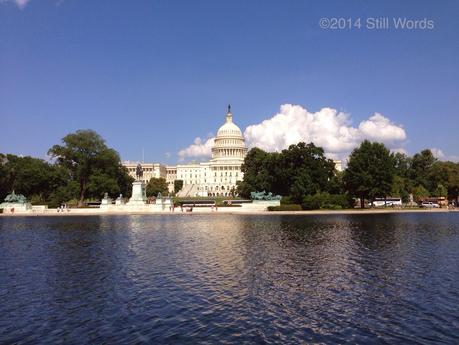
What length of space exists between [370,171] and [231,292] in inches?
2526

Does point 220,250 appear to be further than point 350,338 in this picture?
Yes

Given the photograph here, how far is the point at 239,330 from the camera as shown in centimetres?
1234

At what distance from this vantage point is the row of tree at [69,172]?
9231cm

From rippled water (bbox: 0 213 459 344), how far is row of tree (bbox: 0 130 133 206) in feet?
215

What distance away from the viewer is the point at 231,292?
643 inches

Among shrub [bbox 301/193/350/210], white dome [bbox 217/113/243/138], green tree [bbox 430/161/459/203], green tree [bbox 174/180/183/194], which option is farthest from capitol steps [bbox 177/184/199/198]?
shrub [bbox 301/193/350/210]

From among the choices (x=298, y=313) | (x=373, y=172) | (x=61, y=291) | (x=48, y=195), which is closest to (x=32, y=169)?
(x=48, y=195)

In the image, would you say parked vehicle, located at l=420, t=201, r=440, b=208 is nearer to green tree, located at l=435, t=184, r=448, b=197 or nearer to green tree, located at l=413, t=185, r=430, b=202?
green tree, located at l=413, t=185, r=430, b=202

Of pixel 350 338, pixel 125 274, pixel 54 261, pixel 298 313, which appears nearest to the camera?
pixel 350 338

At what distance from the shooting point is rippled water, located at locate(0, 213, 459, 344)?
12.2m

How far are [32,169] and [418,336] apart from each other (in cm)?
9349

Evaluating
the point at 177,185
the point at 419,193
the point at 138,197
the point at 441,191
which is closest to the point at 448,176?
the point at 441,191

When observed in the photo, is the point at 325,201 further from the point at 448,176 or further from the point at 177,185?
the point at 177,185

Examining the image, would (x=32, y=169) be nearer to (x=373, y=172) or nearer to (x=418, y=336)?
(x=373, y=172)
